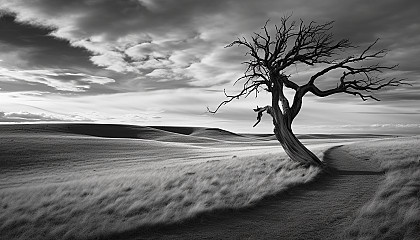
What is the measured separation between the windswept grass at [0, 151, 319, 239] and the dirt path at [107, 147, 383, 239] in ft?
1.41

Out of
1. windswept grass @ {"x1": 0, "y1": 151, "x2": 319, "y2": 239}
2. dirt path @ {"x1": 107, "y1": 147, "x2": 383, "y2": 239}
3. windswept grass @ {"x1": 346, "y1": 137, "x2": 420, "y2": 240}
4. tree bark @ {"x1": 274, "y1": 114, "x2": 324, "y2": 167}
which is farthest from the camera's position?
tree bark @ {"x1": 274, "y1": 114, "x2": 324, "y2": 167}

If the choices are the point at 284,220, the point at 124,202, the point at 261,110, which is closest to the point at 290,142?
the point at 261,110

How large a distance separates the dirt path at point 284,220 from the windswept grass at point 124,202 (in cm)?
43

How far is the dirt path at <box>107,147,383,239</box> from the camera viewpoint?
734 cm

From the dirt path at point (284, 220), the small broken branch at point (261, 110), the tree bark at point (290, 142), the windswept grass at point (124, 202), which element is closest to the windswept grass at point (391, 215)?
the dirt path at point (284, 220)

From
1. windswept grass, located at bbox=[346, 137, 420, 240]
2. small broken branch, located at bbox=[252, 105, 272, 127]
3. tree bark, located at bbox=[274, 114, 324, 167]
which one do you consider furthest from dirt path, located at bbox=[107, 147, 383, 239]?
small broken branch, located at bbox=[252, 105, 272, 127]

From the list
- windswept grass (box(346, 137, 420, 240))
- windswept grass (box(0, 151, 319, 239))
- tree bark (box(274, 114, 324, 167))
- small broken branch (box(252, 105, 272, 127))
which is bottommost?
windswept grass (box(0, 151, 319, 239))

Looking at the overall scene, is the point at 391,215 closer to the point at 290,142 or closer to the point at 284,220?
the point at 284,220

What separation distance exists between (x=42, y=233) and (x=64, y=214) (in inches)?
64.9

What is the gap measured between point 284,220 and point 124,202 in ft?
20.4

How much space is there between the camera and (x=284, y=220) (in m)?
8.19

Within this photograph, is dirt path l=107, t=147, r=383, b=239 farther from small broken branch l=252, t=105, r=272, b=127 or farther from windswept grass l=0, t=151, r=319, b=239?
small broken branch l=252, t=105, r=272, b=127

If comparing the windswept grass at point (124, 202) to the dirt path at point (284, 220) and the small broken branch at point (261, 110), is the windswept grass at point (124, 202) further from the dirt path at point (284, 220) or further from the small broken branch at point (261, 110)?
the small broken branch at point (261, 110)

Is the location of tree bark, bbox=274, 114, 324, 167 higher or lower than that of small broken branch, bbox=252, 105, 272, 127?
lower
